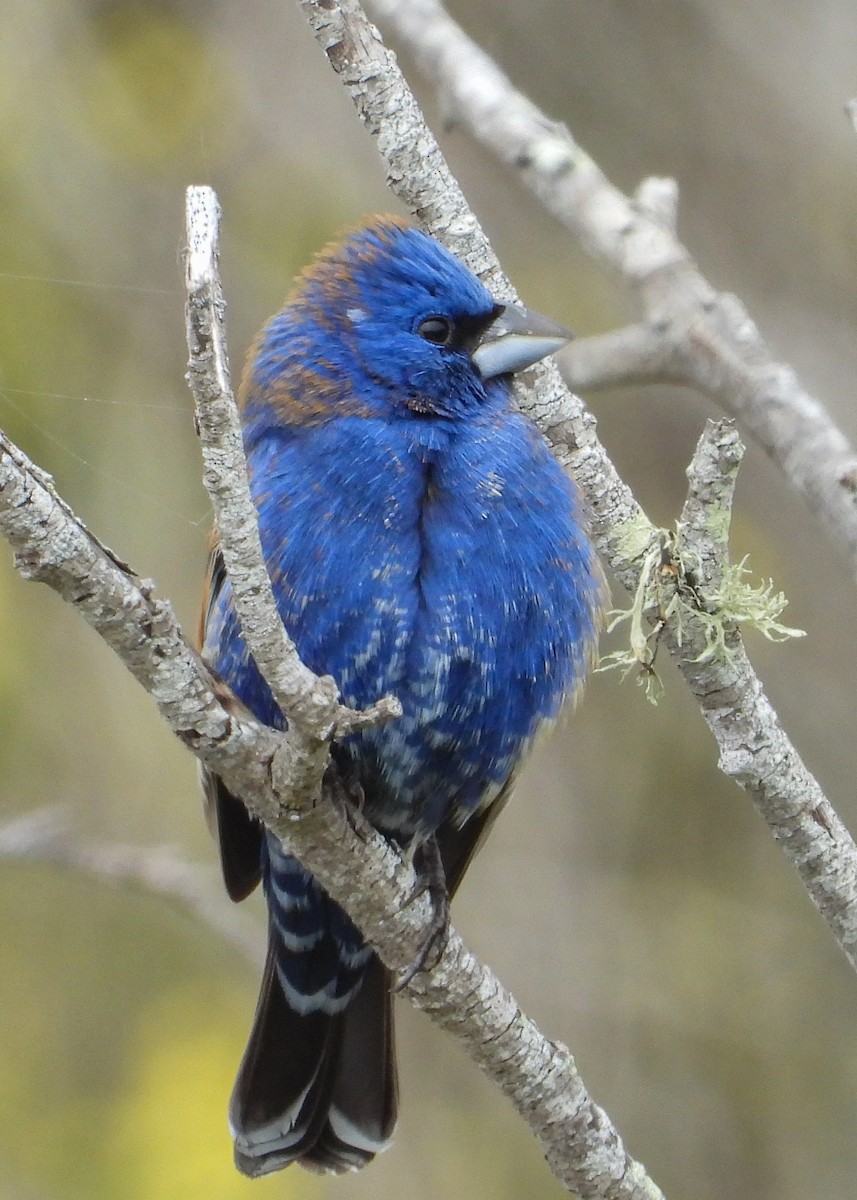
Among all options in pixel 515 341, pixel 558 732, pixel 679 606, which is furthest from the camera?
pixel 558 732

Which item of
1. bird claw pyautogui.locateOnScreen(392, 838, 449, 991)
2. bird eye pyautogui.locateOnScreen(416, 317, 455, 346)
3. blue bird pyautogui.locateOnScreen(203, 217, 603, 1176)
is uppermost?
bird eye pyautogui.locateOnScreen(416, 317, 455, 346)

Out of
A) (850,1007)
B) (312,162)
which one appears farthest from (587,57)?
(850,1007)

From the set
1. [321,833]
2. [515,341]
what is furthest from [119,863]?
[515,341]

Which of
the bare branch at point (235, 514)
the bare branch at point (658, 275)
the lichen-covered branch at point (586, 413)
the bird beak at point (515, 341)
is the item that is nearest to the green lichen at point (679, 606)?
the lichen-covered branch at point (586, 413)

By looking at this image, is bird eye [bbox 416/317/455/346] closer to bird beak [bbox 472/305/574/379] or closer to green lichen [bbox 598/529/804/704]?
bird beak [bbox 472/305/574/379]

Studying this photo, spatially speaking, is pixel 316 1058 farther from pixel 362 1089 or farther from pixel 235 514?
pixel 235 514

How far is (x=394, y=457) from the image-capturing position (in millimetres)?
3084

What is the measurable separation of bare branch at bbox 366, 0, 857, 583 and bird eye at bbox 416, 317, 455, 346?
35 centimetres

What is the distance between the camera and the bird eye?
3307 mm

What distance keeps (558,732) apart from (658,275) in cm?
242

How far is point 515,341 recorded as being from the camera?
127 inches

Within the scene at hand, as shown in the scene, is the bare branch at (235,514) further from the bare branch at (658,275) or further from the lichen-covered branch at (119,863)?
the lichen-covered branch at (119,863)

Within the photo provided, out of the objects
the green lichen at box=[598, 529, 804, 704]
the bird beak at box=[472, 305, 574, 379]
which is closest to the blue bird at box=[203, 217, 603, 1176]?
the bird beak at box=[472, 305, 574, 379]

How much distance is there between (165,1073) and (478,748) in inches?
95.2
